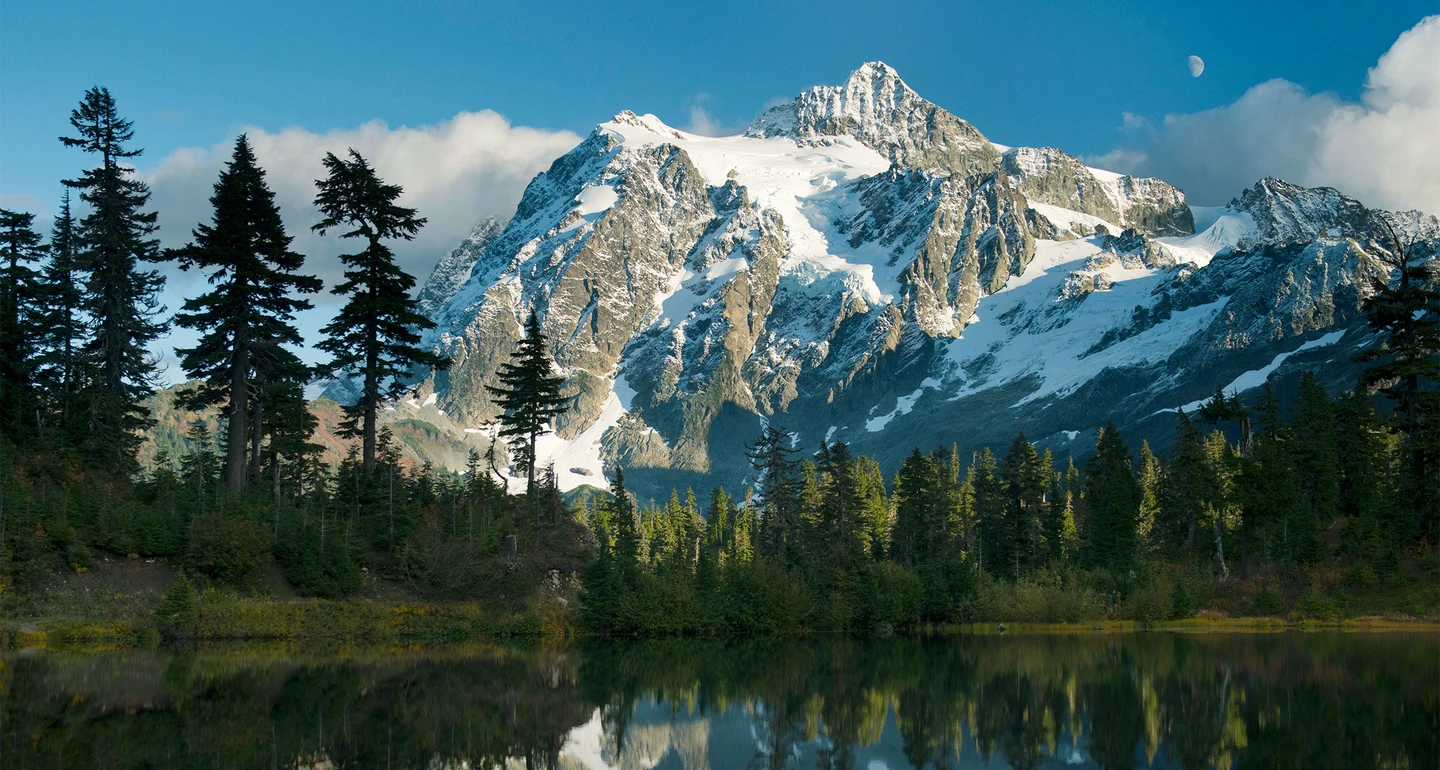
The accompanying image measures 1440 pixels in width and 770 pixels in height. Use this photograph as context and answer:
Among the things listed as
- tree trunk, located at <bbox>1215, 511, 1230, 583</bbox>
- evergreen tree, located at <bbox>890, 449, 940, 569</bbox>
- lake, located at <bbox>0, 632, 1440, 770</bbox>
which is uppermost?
evergreen tree, located at <bbox>890, 449, 940, 569</bbox>

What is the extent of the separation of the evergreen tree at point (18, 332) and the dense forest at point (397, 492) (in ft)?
0.46

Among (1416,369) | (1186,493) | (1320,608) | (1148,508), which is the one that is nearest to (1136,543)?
(1186,493)

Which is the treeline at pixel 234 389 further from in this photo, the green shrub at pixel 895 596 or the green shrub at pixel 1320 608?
the green shrub at pixel 1320 608

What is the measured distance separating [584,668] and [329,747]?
62.9ft

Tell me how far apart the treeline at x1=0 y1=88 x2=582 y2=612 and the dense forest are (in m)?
0.13

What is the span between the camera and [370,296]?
5819cm

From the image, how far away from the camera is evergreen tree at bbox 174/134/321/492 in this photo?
55.6 meters

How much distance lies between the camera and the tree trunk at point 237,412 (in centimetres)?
5516

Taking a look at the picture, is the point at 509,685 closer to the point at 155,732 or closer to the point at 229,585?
the point at 155,732

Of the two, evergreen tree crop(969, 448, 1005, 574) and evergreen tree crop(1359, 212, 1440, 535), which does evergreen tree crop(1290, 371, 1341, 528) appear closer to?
evergreen tree crop(1359, 212, 1440, 535)

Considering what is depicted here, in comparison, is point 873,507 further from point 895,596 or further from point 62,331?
point 62,331

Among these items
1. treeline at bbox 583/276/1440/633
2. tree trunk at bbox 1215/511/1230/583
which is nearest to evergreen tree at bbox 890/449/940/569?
treeline at bbox 583/276/1440/633

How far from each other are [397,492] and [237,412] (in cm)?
867

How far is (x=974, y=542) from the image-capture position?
325 ft
